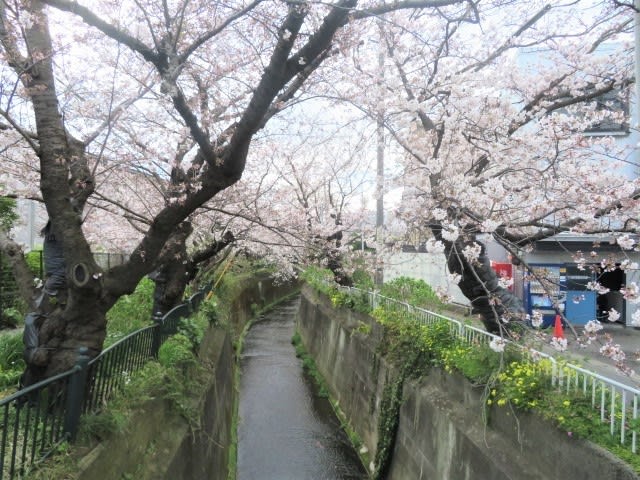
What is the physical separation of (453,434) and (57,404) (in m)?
5.19

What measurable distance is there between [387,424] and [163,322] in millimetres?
4811

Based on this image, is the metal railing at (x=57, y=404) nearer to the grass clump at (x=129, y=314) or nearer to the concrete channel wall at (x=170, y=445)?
the concrete channel wall at (x=170, y=445)

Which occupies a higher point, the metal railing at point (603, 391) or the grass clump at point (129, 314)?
the metal railing at point (603, 391)

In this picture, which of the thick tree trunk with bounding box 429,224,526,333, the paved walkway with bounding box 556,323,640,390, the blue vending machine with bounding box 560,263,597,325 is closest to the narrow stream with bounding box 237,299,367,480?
the thick tree trunk with bounding box 429,224,526,333

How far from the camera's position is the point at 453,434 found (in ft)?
22.2

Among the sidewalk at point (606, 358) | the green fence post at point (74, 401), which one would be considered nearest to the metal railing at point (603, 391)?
the sidewalk at point (606, 358)

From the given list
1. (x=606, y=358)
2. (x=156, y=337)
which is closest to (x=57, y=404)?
(x=156, y=337)

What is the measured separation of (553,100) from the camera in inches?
318

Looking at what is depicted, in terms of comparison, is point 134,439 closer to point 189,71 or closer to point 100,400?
point 100,400

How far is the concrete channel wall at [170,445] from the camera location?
4633 millimetres

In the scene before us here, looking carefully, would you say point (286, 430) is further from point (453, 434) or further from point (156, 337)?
point (453, 434)

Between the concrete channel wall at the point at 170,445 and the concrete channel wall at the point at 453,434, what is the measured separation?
3.47m

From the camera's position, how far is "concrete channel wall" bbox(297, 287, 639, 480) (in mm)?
4547

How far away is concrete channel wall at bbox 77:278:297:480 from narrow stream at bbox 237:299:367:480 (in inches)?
36.7
